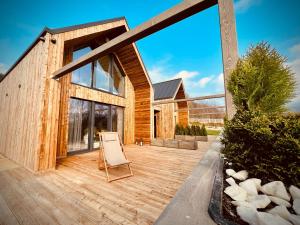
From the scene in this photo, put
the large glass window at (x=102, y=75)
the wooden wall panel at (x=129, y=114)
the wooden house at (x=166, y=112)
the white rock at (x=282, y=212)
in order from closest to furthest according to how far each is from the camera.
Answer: the white rock at (x=282, y=212) → the large glass window at (x=102, y=75) → the wooden wall panel at (x=129, y=114) → the wooden house at (x=166, y=112)

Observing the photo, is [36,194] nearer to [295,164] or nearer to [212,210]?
[212,210]

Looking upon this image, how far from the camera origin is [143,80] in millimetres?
8438

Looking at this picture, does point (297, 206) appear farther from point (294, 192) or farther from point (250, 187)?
point (250, 187)

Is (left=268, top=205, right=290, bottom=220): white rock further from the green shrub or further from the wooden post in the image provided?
the wooden post

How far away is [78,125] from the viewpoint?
564 cm

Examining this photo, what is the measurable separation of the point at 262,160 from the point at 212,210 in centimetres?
106

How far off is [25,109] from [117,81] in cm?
474

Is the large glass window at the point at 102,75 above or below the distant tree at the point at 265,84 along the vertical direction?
above

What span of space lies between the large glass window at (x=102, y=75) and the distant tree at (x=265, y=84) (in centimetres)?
592

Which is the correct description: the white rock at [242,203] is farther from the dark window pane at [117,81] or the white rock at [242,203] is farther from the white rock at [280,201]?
the dark window pane at [117,81]

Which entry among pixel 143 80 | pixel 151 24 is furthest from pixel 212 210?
pixel 143 80

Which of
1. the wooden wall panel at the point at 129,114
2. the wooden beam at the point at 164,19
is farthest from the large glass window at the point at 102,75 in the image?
the wooden beam at the point at 164,19

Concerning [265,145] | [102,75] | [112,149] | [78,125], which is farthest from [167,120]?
[265,145]

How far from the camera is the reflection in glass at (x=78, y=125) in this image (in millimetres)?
5445
